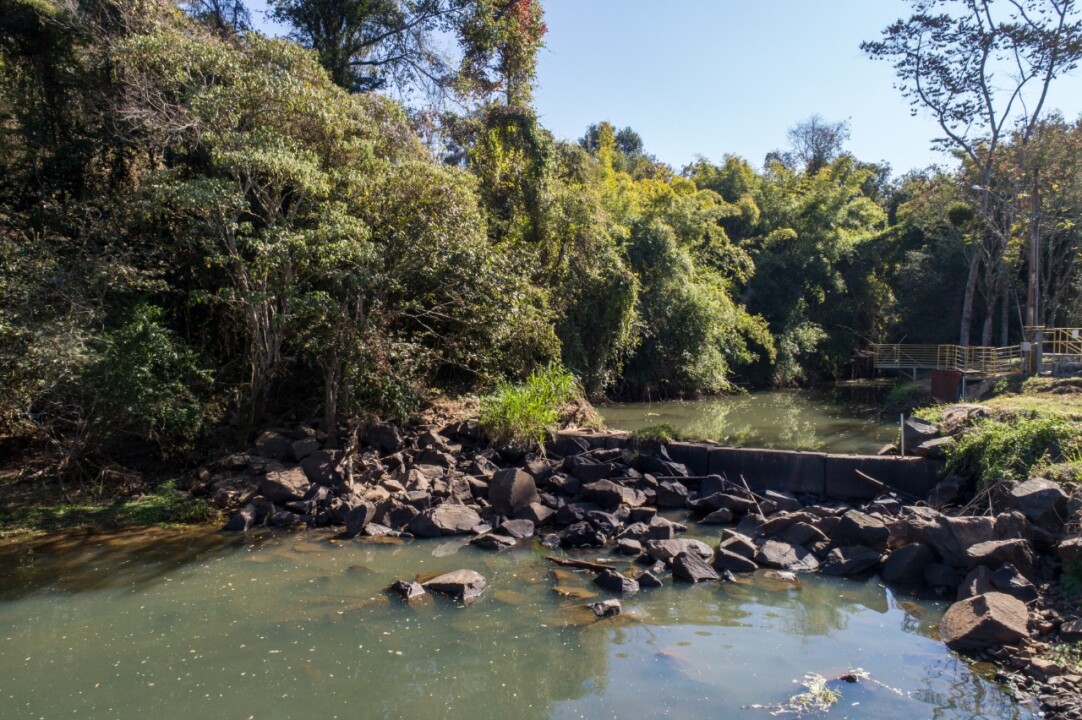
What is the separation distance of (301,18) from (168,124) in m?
8.41

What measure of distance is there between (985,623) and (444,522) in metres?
6.53

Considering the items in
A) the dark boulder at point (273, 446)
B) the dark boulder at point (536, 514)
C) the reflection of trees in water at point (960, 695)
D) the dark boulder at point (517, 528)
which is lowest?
the reflection of trees in water at point (960, 695)

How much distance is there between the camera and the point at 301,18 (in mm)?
19453

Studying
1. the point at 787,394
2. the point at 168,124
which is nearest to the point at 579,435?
the point at 168,124

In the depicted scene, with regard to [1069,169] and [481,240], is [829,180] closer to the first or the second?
[1069,169]

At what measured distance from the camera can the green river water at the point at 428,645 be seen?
6.21m

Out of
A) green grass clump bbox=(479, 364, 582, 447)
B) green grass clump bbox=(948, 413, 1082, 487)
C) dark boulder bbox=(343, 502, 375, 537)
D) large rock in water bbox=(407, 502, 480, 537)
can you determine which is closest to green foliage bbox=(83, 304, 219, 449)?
dark boulder bbox=(343, 502, 375, 537)

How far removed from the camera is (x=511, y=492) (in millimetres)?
11477

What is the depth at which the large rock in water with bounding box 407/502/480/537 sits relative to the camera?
10844mm

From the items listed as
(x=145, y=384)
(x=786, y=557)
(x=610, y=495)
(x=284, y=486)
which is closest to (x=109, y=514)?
(x=145, y=384)

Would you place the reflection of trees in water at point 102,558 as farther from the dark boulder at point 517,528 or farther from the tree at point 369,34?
the tree at point 369,34

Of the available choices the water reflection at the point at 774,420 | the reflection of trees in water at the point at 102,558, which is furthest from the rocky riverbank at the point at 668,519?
the water reflection at the point at 774,420

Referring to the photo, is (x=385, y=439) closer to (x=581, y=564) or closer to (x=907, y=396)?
(x=581, y=564)

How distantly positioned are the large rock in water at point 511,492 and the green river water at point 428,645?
1578mm
